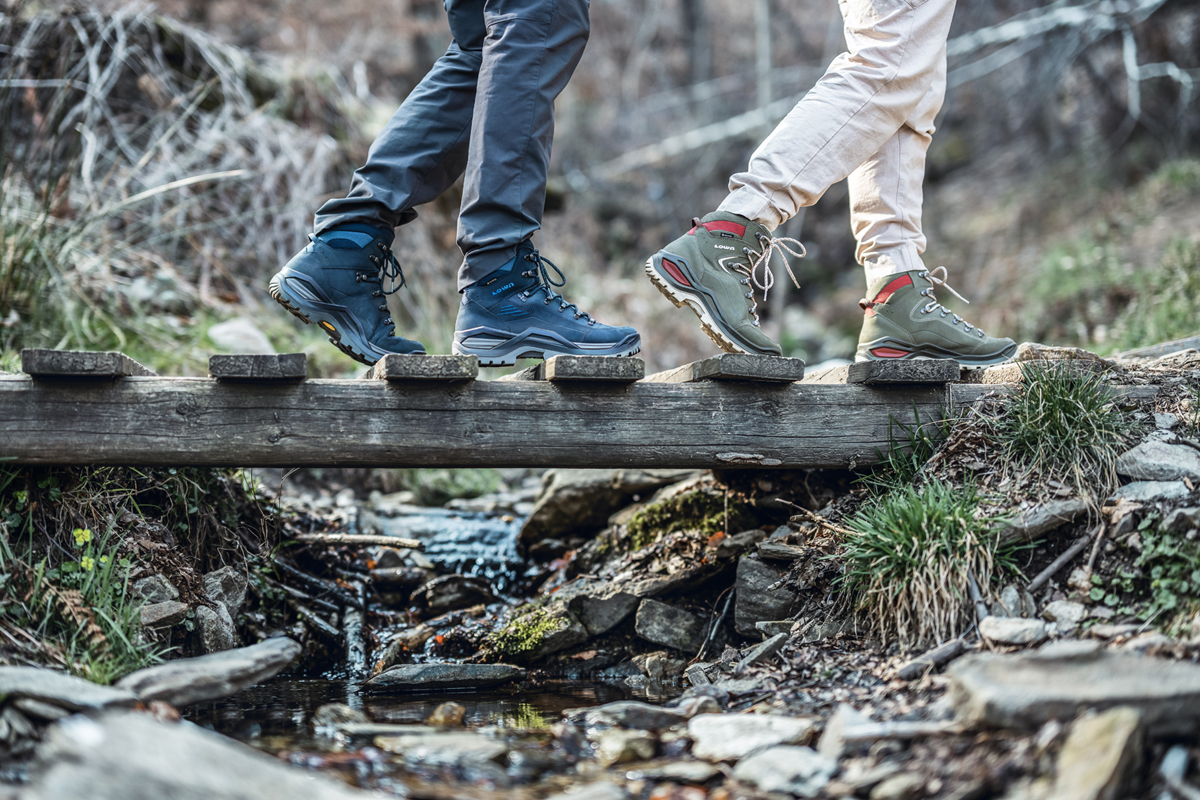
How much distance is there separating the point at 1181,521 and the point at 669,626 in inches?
60.0

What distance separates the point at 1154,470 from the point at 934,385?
2.10 ft

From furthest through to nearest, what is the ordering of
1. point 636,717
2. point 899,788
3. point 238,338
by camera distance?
1. point 238,338
2. point 636,717
3. point 899,788

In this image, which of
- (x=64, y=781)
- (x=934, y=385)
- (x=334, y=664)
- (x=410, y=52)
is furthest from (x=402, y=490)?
(x=410, y=52)

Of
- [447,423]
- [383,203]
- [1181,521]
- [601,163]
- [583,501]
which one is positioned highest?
[601,163]

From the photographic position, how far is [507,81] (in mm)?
2426

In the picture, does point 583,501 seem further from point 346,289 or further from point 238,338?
point 238,338

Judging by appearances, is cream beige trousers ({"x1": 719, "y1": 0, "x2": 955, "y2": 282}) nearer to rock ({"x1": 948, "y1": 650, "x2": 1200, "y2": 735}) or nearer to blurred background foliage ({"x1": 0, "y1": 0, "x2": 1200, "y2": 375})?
rock ({"x1": 948, "y1": 650, "x2": 1200, "y2": 735})

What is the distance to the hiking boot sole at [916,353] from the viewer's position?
111 inches

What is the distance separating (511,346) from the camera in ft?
8.32

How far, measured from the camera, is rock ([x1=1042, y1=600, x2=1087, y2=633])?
210 cm

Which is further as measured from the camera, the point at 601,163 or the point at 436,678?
the point at 601,163

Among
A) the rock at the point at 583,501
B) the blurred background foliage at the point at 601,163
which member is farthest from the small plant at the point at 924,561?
the blurred background foliage at the point at 601,163

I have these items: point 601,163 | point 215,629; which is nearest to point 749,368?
point 215,629

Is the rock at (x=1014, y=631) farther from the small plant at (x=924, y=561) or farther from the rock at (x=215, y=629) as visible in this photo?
the rock at (x=215, y=629)
